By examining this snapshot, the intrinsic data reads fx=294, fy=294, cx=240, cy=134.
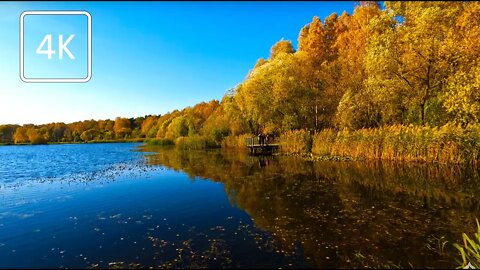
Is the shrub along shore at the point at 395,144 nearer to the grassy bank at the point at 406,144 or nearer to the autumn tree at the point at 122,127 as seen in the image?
the grassy bank at the point at 406,144

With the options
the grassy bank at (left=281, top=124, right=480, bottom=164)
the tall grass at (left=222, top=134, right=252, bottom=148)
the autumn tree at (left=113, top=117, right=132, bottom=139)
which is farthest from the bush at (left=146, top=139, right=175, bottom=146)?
the autumn tree at (left=113, top=117, right=132, bottom=139)

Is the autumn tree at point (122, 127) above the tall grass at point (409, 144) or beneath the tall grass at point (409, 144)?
above

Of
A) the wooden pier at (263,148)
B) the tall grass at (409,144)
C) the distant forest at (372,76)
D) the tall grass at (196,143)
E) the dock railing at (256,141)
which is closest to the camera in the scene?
the tall grass at (409,144)

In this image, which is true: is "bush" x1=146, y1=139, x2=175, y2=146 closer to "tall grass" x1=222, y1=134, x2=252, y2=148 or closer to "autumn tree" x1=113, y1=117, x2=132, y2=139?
"tall grass" x1=222, y1=134, x2=252, y2=148

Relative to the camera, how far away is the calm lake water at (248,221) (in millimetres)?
7766

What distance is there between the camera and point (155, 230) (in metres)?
10.2

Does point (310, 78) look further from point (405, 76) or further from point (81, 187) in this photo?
point (81, 187)

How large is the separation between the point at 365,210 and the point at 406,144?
14593 millimetres

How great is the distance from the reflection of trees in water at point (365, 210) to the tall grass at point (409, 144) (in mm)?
1718

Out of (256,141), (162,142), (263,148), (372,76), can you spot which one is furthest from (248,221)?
(162,142)

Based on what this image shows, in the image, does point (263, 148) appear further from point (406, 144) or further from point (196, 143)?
point (406, 144)

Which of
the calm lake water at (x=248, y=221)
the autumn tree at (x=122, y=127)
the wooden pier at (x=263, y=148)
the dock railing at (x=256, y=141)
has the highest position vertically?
the autumn tree at (x=122, y=127)

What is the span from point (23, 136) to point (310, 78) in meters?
124

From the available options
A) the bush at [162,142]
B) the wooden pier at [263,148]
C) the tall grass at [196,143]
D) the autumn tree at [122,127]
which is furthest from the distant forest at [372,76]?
the autumn tree at [122,127]
